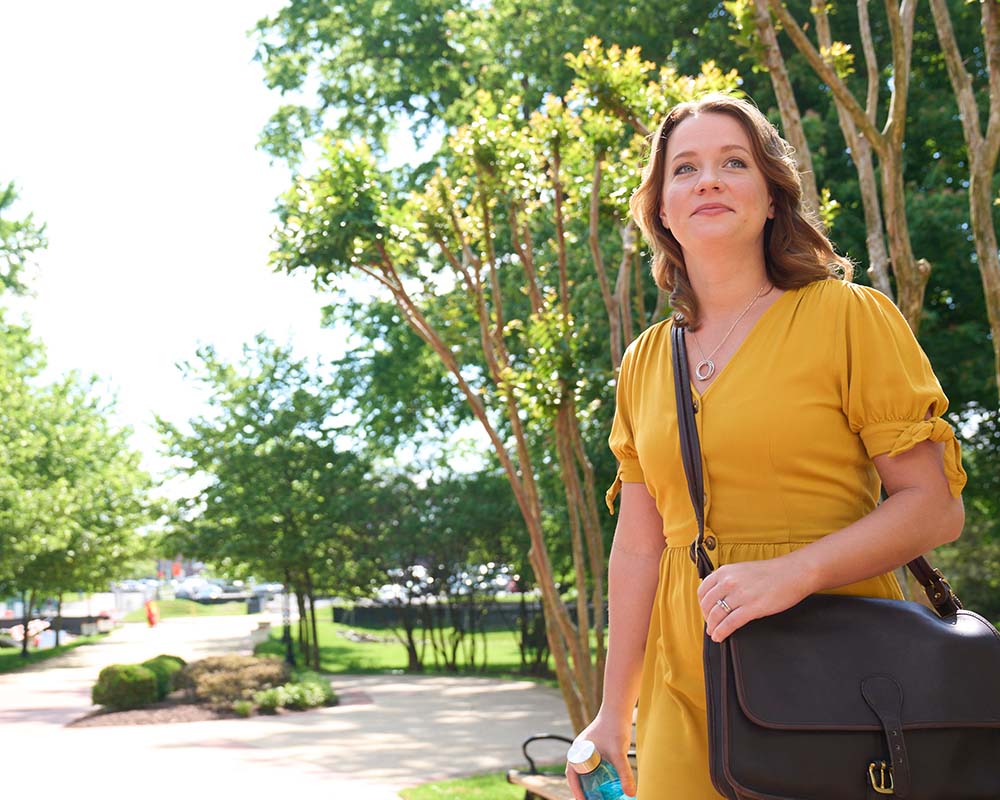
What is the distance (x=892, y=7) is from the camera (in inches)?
207

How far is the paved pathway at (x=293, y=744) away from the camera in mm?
10422

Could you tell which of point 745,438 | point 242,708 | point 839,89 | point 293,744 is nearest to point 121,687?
point 242,708

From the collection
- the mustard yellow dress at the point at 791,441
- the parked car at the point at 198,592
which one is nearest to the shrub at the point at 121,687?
the mustard yellow dress at the point at 791,441

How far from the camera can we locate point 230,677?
16.8 meters

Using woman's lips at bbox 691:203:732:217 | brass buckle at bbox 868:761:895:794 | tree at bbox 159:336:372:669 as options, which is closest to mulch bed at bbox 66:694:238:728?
tree at bbox 159:336:372:669

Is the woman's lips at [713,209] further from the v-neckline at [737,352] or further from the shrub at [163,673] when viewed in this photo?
the shrub at [163,673]

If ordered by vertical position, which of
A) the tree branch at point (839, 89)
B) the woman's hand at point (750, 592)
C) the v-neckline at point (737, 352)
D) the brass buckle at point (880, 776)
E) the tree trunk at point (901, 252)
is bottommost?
the brass buckle at point (880, 776)

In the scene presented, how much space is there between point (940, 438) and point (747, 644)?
1.37 feet

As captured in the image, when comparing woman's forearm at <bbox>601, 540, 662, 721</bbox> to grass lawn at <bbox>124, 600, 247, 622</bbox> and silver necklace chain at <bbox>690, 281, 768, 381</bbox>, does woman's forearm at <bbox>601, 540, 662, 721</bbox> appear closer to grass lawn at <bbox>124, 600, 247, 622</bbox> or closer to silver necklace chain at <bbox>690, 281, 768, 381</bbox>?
silver necklace chain at <bbox>690, 281, 768, 381</bbox>

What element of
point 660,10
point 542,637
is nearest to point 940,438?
point 660,10

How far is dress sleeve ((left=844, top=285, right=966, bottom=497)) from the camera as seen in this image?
5.69 ft

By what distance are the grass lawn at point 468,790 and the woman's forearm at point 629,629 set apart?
24.5 feet

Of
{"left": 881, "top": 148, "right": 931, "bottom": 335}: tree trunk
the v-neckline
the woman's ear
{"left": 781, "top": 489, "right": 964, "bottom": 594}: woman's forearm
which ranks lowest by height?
{"left": 781, "top": 489, "right": 964, "bottom": 594}: woman's forearm

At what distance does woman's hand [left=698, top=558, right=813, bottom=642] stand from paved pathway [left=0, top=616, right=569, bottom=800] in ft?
28.1
